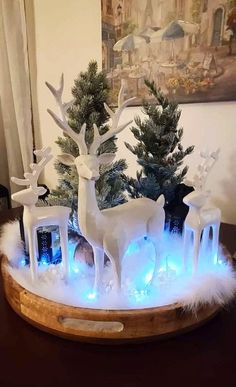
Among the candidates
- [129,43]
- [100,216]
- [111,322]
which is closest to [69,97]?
[129,43]

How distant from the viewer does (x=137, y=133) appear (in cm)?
76

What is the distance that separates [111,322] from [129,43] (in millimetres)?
1124

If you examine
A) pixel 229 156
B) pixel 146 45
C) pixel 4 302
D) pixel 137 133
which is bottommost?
pixel 4 302

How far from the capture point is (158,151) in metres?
0.74

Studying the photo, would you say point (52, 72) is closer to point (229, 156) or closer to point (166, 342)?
point (229, 156)

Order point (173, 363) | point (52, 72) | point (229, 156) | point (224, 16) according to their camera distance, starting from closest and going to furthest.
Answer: point (173, 363) < point (224, 16) < point (229, 156) < point (52, 72)

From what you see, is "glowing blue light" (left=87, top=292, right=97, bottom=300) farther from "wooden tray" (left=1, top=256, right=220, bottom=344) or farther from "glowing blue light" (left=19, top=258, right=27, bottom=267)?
"glowing blue light" (left=19, top=258, right=27, bottom=267)

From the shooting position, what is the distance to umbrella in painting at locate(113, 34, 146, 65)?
121 centimetres

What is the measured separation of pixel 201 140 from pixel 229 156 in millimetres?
129

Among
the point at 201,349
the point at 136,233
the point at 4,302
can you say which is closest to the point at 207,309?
the point at 201,349

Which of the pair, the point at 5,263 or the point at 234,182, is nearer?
the point at 5,263

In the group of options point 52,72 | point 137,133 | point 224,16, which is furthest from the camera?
point 52,72

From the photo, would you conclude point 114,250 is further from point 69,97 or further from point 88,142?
point 69,97

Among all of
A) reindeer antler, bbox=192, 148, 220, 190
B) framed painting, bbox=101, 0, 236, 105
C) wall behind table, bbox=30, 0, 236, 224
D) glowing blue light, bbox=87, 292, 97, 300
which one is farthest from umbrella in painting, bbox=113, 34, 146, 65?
glowing blue light, bbox=87, 292, 97, 300
